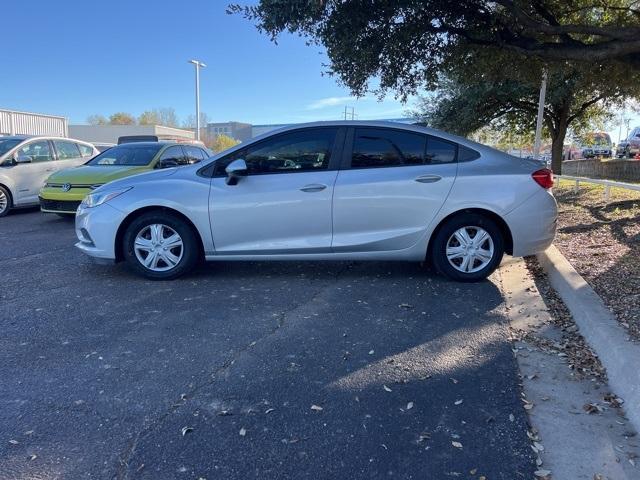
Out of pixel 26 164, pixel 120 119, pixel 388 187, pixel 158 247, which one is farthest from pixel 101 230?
pixel 120 119

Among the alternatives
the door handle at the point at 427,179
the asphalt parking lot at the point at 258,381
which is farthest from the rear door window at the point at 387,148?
the asphalt parking lot at the point at 258,381

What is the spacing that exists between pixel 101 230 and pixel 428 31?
5.52m

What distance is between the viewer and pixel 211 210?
5387mm

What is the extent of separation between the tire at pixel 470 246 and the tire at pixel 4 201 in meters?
9.64

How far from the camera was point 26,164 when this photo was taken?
11.2m

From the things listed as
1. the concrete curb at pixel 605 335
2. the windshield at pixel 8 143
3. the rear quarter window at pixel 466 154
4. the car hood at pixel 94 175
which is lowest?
the concrete curb at pixel 605 335

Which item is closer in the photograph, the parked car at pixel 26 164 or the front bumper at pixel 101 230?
the front bumper at pixel 101 230

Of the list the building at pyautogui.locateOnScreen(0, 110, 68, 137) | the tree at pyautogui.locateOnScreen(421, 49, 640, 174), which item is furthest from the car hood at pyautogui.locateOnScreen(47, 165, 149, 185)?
the building at pyautogui.locateOnScreen(0, 110, 68, 137)

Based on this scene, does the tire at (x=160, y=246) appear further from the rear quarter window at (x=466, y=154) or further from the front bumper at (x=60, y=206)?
the front bumper at (x=60, y=206)

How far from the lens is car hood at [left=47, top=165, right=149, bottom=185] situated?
9242 millimetres

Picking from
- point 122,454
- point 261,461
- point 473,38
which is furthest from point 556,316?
point 473,38

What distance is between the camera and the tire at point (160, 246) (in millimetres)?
5473

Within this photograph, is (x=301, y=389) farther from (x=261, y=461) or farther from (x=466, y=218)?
(x=466, y=218)

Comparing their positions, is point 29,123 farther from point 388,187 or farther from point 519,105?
point 388,187
